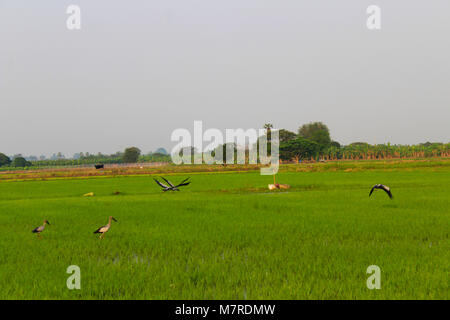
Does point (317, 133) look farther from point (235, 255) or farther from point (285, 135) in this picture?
point (235, 255)

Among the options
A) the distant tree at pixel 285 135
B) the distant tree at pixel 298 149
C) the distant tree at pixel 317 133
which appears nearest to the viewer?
the distant tree at pixel 298 149

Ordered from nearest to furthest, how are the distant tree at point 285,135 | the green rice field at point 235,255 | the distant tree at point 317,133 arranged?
the green rice field at point 235,255
the distant tree at point 285,135
the distant tree at point 317,133

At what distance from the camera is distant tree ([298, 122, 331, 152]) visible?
8088cm

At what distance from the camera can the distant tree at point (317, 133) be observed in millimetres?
80875

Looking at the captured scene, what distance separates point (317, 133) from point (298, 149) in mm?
22494

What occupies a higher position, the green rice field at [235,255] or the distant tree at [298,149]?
the distant tree at [298,149]

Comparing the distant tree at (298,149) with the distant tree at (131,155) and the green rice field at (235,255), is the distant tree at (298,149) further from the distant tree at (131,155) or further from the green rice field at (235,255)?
the distant tree at (131,155)

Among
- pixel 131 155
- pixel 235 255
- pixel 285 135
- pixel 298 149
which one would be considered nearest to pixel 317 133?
pixel 285 135

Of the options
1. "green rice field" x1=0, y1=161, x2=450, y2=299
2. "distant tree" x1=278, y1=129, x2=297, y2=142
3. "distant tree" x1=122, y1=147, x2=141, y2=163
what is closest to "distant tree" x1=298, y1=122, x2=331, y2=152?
"distant tree" x1=278, y1=129, x2=297, y2=142

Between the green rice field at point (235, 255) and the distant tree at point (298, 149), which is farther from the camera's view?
the distant tree at point (298, 149)

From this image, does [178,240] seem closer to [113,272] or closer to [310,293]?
[113,272]

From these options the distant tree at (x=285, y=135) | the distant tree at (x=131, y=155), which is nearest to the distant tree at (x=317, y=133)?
the distant tree at (x=285, y=135)

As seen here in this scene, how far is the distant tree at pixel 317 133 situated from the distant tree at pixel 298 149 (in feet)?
34.8

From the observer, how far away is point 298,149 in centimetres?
6262
